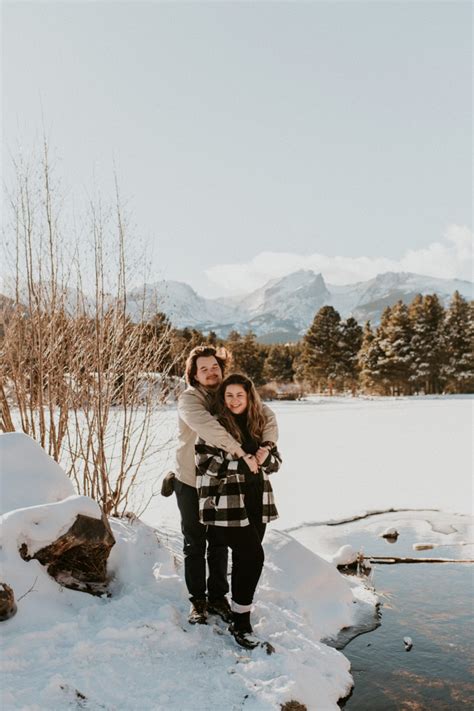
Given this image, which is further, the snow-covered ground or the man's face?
the man's face

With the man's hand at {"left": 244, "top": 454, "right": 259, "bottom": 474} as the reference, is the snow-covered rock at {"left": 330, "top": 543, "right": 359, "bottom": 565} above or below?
below

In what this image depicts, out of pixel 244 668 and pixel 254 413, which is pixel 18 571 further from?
pixel 254 413

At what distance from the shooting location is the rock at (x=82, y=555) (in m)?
3.55

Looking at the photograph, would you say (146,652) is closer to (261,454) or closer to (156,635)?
(156,635)

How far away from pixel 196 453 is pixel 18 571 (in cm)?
127

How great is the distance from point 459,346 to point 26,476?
38.5m

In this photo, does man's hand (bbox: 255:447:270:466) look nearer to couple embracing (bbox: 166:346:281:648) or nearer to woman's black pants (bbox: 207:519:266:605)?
couple embracing (bbox: 166:346:281:648)

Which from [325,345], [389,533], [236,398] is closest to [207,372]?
[236,398]

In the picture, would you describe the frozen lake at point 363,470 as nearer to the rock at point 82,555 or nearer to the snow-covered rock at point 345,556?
the snow-covered rock at point 345,556

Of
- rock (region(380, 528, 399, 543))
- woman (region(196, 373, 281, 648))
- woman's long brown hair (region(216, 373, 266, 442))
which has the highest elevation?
woman's long brown hair (region(216, 373, 266, 442))

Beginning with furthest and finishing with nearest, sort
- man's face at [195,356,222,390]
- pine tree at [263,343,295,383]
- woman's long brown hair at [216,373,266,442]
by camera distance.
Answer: pine tree at [263,343,295,383], man's face at [195,356,222,390], woman's long brown hair at [216,373,266,442]

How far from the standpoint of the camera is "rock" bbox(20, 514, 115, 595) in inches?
140

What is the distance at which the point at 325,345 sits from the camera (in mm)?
42719

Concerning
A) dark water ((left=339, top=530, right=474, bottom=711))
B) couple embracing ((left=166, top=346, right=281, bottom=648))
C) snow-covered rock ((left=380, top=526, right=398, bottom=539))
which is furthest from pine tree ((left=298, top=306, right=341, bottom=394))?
couple embracing ((left=166, top=346, right=281, bottom=648))
